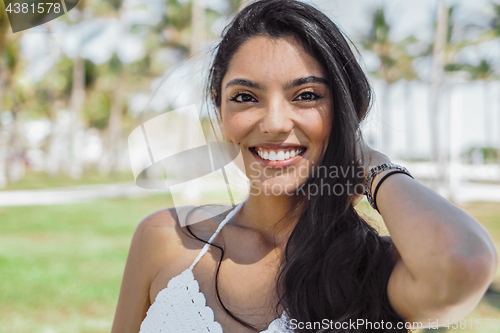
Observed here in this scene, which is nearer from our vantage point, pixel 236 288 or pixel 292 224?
pixel 236 288

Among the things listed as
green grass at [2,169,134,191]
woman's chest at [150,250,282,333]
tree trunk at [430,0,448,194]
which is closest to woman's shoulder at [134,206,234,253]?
woman's chest at [150,250,282,333]

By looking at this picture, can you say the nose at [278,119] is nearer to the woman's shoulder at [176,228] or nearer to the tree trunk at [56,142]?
the woman's shoulder at [176,228]

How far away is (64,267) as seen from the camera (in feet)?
22.7

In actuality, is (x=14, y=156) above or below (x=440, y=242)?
below

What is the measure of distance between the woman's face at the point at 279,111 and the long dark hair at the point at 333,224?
5 centimetres

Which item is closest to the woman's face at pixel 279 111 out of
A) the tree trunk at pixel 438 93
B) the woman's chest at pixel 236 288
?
the woman's chest at pixel 236 288

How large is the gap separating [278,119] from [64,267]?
254 inches

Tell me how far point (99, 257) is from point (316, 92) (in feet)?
22.5

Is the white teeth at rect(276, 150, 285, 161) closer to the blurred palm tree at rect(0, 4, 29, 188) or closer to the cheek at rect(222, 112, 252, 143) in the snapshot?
the cheek at rect(222, 112, 252, 143)

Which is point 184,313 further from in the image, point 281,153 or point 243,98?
point 243,98

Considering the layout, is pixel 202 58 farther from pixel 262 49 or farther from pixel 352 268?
pixel 352 268

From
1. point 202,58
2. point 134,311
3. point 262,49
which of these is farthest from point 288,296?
point 202,58

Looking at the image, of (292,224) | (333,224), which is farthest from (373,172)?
(292,224)

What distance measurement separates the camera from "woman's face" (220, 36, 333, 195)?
162cm
